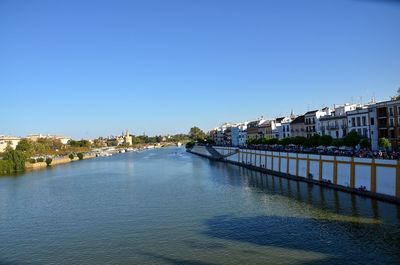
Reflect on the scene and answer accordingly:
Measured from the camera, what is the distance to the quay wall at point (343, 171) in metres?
20.7

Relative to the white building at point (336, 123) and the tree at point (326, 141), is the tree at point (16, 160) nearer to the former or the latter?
the white building at point (336, 123)

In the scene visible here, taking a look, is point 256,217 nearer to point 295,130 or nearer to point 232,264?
point 232,264

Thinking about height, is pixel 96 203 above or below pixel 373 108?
below

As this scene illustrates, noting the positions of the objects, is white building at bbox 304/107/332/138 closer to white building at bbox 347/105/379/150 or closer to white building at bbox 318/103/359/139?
white building at bbox 318/103/359/139

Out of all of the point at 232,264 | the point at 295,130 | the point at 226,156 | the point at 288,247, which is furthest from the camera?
the point at 226,156

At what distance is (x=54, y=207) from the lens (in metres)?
25.7

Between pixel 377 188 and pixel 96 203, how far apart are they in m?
17.2

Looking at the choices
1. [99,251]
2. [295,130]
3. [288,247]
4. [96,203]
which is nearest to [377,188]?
[288,247]

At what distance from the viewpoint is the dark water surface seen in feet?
46.2

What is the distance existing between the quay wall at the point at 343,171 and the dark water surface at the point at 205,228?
3.03ft

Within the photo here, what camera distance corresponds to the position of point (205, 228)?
17891mm

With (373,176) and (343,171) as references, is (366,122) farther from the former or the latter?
(373,176)

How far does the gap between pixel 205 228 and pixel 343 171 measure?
1186 centimetres

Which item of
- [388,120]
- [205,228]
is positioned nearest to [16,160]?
[205,228]
